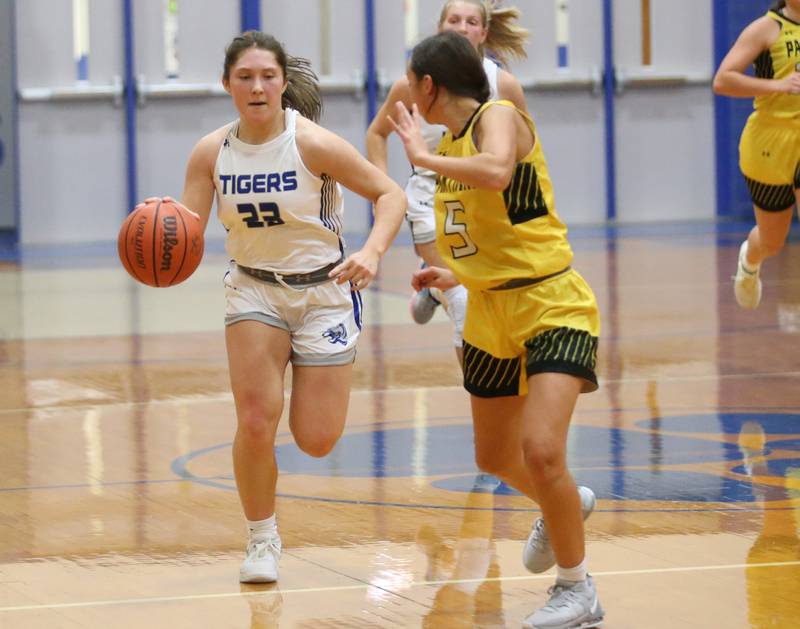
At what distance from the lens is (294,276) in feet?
16.3

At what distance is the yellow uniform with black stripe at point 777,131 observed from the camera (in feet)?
26.4

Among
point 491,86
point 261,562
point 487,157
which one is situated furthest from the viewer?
point 491,86

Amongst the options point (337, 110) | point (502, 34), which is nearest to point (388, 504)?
point (502, 34)

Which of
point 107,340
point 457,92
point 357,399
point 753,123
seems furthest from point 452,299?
point 107,340

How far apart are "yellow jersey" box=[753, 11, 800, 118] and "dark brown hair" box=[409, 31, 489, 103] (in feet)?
12.8

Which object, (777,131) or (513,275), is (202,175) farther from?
(777,131)

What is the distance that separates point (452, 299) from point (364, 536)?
2.31 metres

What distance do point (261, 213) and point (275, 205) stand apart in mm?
52

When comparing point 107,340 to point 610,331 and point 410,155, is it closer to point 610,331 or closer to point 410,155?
point 610,331

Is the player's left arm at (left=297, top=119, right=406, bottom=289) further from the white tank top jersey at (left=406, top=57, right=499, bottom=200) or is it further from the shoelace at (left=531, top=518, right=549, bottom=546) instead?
the white tank top jersey at (left=406, top=57, right=499, bottom=200)

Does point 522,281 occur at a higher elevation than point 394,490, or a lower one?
higher

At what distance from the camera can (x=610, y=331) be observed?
34.9 ft

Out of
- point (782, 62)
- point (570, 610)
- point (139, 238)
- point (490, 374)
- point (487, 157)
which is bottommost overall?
point (570, 610)

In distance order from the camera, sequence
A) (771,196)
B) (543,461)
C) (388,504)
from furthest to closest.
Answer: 1. (771,196)
2. (388,504)
3. (543,461)
